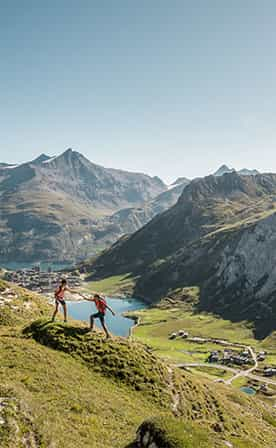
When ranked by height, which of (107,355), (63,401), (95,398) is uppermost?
(107,355)

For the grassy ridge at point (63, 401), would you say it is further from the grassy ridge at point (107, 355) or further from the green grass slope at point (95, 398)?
the grassy ridge at point (107, 355)

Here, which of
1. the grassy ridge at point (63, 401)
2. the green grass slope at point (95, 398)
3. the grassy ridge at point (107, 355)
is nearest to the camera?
the grassy ridge at point (63, 401)

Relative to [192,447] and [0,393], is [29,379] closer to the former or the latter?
[0,393]

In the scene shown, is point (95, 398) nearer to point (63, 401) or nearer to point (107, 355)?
point (63, 401)

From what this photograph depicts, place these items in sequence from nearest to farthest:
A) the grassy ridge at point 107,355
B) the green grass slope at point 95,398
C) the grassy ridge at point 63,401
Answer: the grassy ridge at point 63,401 < the green grass slope at point 95,398 < the grassy ridge at point 107,355

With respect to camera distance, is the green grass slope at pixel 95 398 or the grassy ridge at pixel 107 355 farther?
the grassy ridge at pixel 107 355

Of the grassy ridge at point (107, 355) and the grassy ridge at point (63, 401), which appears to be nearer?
the grassy ridge at point (63, 401)

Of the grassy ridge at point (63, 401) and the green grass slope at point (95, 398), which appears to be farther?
the green grass slope at point (95, 398)

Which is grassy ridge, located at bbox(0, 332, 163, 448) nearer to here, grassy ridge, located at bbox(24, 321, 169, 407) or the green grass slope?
the green grass slope

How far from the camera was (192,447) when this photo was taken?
72.1ft

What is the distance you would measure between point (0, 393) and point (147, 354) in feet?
76.1

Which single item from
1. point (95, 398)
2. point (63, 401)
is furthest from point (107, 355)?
point (63, 401)

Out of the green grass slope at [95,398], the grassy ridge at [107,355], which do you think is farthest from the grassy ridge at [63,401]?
the grassy ridge at [107,355]

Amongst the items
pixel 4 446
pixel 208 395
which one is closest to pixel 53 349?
pixel 4 446
